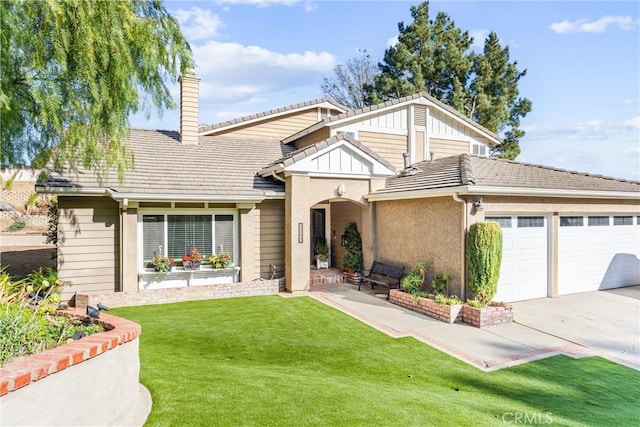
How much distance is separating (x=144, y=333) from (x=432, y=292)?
8184 mm

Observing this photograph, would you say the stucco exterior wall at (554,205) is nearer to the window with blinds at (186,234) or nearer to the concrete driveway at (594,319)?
the concrete driveway at (594,319)

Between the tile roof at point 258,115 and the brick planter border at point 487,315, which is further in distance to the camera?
the tile roof at point 258,115

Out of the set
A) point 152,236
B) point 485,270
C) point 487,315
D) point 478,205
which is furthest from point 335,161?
point 487,315

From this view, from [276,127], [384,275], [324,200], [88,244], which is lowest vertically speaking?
[384,275]

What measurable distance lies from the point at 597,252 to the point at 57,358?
52.1ft

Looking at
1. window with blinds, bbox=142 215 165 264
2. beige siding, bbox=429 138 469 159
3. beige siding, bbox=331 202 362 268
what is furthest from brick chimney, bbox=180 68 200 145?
beige siding, bbox=429 138 469 159

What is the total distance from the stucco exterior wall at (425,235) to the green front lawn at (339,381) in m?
3.33

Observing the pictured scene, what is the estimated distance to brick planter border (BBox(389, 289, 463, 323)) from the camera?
32.2ft

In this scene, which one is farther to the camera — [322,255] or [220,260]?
[322,255]

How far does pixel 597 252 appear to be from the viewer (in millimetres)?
13180

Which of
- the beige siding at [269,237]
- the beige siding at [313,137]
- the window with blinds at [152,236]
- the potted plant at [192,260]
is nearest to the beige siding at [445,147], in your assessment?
the beige siding at [313,137]

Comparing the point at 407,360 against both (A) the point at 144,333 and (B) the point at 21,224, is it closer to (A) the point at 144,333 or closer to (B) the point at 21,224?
(A) the point at 144,333

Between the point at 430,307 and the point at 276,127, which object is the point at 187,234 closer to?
the point at 430,307

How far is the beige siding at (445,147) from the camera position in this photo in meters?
18.0
